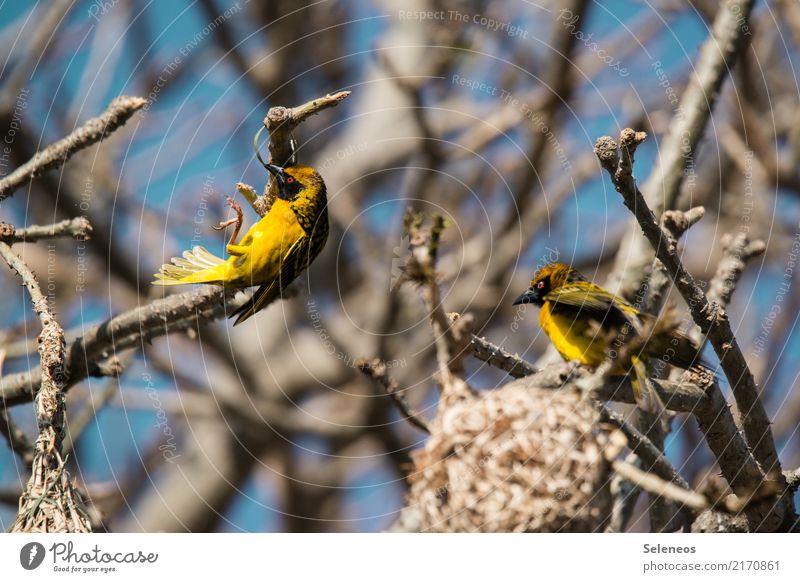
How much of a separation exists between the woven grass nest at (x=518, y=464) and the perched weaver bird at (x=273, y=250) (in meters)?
1.00

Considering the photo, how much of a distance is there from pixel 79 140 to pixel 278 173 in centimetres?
81

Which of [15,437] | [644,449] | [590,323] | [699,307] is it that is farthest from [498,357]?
[15,437]

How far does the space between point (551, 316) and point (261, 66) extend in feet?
12.4

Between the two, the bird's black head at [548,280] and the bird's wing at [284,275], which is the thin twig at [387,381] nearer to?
the bird's wing at [284,275]

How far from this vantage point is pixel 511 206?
6.80 meters

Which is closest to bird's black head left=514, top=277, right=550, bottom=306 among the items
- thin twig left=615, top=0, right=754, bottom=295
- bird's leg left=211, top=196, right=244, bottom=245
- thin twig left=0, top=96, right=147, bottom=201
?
thin twig left=615, top=0, right=754, bottom=295

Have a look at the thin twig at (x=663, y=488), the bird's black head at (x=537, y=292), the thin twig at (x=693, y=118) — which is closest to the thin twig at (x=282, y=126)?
the bird's black head at (x=537, y=292)

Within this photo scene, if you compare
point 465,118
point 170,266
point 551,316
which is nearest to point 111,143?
point 465,118

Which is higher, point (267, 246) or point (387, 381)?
point (267, 246)

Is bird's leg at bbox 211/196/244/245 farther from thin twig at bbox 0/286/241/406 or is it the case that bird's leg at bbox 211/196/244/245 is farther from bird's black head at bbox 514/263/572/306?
bird's black head at bbox 514/263/572/306

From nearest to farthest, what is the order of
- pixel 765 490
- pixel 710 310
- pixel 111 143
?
pixel 710 310 < pixel 765 490 < pixel 111 143

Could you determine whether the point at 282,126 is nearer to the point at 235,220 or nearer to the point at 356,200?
the point at 235,220

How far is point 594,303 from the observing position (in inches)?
171

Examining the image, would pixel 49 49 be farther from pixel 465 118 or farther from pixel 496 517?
pixel 496 517
